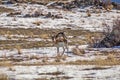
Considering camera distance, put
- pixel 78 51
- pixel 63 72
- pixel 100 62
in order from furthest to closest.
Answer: pixel 78 51 → pixel 100 62 → pixel 63 72

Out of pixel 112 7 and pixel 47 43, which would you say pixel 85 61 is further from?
pixel 112 7

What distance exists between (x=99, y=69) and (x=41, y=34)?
61.8 ft

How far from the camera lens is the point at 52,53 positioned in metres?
30.0

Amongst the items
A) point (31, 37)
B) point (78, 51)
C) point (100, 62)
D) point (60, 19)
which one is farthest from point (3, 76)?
point (60, 19)

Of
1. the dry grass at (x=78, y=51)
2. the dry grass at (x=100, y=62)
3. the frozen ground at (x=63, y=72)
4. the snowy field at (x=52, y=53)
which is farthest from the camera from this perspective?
the dry grass at (x=78, y=51)

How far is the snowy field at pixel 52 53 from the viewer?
22.2 m

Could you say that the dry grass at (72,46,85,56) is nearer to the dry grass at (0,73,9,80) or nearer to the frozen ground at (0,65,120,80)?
the frozen ground at (0,65,120,80)

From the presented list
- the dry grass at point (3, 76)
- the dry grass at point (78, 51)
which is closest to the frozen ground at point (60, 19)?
the dry grass at point (78, 51)

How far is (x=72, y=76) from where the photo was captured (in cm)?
2152

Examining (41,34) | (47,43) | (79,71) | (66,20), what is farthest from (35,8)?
Answer: (79,71)

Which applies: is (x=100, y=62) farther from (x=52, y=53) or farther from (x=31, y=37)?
(x=31, y=37)

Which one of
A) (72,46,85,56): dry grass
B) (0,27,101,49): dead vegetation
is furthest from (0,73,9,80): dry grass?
(0,27,101,49): dead vegetation

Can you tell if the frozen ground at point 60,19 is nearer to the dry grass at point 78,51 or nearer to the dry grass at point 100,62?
the dry grass at point 78,51

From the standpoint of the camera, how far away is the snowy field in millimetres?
22172
